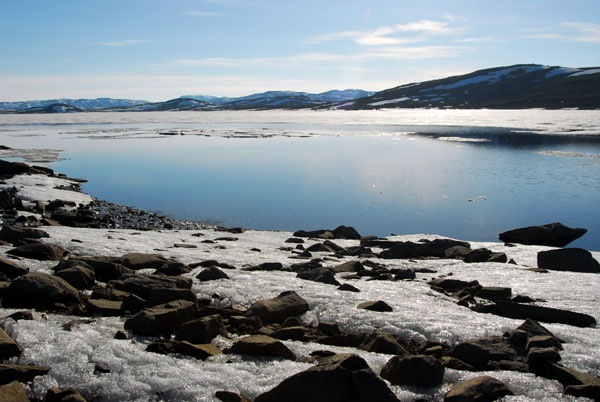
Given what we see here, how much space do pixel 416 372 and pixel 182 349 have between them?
8.26ft

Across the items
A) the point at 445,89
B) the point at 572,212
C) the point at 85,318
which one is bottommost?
the point at 572,212

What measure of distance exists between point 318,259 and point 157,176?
18.9m

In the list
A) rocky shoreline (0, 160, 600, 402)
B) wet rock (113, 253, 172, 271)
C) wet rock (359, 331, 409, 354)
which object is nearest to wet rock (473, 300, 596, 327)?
rocky shoreline (0, 160, 600, 402)

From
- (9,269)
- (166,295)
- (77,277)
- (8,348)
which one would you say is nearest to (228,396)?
(8,348)

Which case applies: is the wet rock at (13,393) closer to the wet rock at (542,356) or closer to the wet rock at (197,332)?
the wet rock at (197,332)

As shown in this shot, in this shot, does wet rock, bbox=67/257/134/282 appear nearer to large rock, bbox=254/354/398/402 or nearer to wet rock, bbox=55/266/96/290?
wet rock, bbox=55/266/96/290

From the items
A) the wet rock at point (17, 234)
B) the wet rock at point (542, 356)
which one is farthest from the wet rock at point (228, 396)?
the wet rock at point (17, 234)

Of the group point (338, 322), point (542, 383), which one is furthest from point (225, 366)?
point (542, 383)

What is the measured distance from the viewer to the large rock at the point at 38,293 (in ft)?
19.9

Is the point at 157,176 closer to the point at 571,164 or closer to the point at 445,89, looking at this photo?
the point at 571,164

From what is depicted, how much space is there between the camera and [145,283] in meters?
7.18

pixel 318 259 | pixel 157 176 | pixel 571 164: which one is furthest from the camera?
pixel 571 164

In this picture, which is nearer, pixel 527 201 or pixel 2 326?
pixel 2 326

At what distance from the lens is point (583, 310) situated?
308 inches
